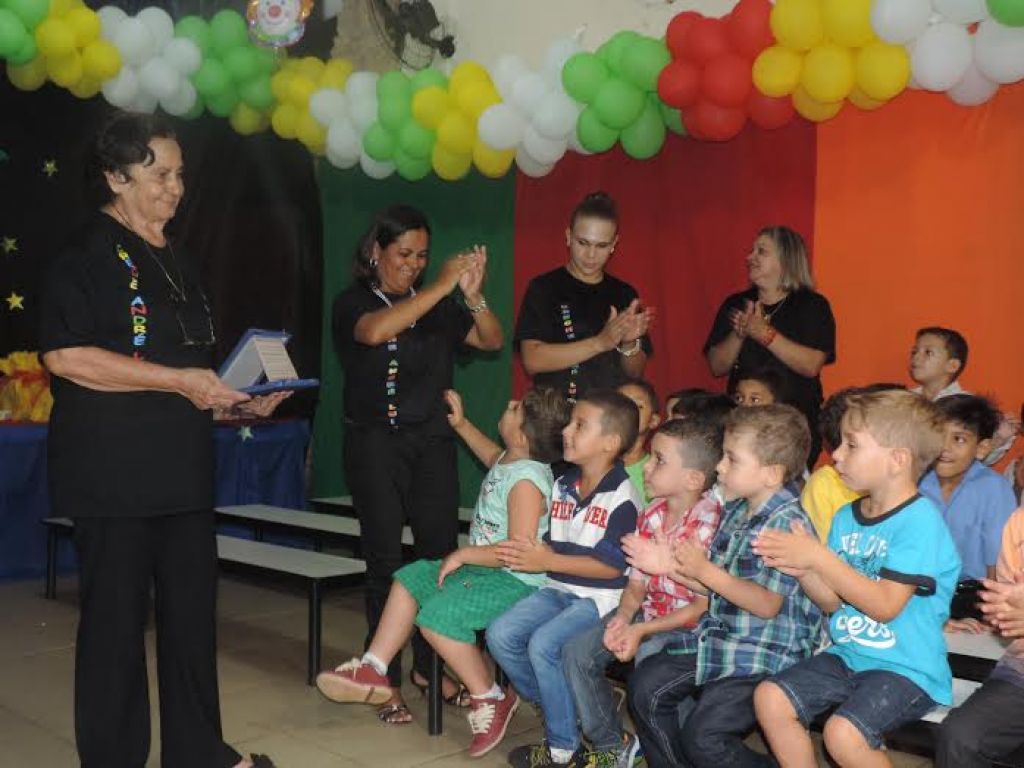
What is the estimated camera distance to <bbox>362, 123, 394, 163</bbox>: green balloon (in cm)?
493

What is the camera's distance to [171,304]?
7.79ft

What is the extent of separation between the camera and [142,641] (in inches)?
94.8

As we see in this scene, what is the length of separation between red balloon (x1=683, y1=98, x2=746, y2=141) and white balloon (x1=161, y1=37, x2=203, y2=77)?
2.37 m

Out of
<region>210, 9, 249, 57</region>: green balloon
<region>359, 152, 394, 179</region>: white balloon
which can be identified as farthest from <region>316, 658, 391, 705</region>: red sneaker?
<region>210, 9, 249, 57</region>: green balloon

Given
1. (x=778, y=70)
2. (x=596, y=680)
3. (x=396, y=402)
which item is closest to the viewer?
(x=596, y=680)

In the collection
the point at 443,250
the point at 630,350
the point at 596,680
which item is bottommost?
the point at 596,680

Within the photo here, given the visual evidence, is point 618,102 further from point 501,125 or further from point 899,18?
point 899,18

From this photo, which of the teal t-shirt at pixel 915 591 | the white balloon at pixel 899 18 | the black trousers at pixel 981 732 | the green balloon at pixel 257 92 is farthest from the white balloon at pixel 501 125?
the black trousers at pixel 981 732

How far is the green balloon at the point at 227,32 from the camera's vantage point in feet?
16.5

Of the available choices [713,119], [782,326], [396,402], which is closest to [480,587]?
[396,402]

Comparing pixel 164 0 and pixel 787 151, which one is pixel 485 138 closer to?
pixel 787 151

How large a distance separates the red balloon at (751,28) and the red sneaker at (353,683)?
2.47 m

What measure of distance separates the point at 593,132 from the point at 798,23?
97cm

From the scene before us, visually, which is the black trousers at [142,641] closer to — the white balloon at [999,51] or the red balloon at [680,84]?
the red balloon at [680,84]
